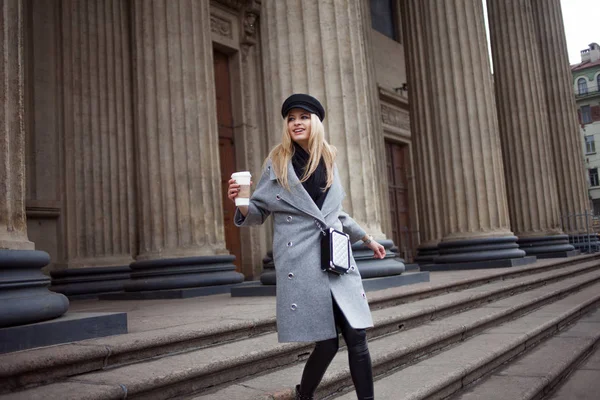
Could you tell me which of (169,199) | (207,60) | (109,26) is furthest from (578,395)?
(109,26)

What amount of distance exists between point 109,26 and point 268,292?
6007 millimetres

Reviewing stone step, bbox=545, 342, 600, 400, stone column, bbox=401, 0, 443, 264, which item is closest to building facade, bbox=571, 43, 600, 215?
stone column, bbox=401, 0, 443, 264

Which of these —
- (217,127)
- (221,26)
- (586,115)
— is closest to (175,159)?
(217,127)

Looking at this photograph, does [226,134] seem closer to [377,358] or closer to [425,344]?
[425,344]

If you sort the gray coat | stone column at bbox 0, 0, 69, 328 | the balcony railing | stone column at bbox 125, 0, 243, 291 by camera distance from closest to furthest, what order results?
the gray coat < stone column at bbox 0, 0, 69, 328 < stone column at bbox 125, 0, 243, 291 < the balcony railing

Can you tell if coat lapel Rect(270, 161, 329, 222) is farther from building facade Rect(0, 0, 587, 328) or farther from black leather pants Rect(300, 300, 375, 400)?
building facade Rect(0, 0, 587, 328)

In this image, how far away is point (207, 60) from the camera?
8.50 m

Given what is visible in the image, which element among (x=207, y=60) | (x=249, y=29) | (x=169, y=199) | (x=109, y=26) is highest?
(x=249, y=29)

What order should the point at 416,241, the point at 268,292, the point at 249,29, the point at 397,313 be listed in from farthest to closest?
1. the point at 416,241
2. the point at 249,29
3. the point at 268,292
4. the point at 397,313

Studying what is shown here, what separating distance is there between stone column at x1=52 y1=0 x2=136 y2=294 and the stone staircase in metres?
5.29

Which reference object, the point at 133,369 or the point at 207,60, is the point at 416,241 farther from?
the point at 133,369

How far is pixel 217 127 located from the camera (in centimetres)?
1089

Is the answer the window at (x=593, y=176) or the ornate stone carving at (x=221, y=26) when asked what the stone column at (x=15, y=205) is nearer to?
the ornate stone carving at (x=221, y=26)

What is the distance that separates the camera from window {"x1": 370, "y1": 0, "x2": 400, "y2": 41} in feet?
61.6
